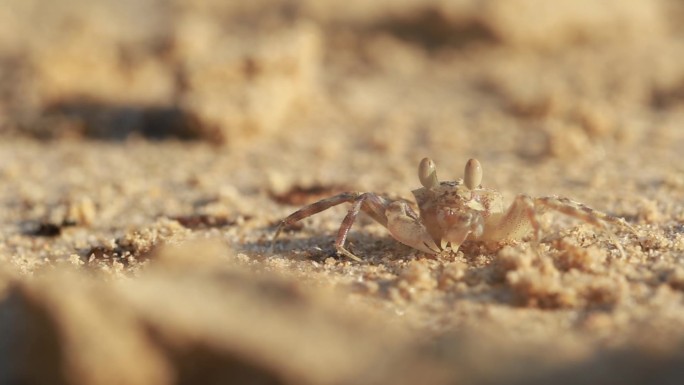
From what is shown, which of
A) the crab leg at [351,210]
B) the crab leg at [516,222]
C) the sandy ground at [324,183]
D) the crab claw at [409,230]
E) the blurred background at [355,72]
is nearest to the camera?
the sandy ground at [324,183]

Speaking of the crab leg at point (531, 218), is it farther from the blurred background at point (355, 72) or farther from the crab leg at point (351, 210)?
the blurred background at point (355, 72)

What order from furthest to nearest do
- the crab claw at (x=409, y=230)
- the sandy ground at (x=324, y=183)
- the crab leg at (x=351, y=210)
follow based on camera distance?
1. the crab leg at (x=351, y=210)
2. the crab claw at (x=409, y=230)
3. the sandy ground at (x=324, y=183)

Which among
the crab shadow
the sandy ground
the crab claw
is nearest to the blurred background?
the sandy ground

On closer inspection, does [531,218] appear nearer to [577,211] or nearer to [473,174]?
[577,211]

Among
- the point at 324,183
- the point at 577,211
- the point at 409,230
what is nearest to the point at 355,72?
the point at 324,183

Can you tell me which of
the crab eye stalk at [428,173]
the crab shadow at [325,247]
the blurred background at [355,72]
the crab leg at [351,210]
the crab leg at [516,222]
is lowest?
the crab shadow at [325,247]

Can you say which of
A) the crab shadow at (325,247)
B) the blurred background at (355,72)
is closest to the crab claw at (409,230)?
the crab shadow at (325,247)
